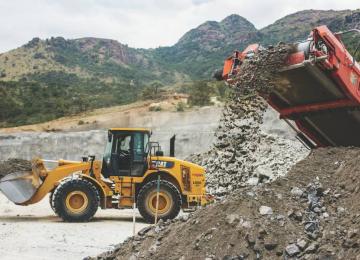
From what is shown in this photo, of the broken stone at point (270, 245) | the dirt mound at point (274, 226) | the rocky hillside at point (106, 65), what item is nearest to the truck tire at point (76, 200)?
the dirt mound at point (274, 226)

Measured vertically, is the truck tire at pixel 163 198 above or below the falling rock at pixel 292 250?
below

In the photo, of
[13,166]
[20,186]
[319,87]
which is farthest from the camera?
[13,166]

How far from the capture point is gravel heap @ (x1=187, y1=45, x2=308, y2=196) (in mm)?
9328

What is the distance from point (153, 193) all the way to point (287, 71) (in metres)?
5.84

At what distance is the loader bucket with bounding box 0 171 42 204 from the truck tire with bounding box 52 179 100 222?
745 mm

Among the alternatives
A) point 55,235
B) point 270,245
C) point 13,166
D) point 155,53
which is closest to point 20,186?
point 55,235

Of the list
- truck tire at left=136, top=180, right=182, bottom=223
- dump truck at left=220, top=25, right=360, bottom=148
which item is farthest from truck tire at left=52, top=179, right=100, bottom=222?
dump truck at left=220, top=25, right=360, bottom=148

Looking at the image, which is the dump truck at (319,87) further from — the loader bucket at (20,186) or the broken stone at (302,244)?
the loader bucket at (20,186)

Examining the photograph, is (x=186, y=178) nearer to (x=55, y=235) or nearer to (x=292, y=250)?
(x=55, y=235)

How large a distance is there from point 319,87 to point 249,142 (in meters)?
9.89

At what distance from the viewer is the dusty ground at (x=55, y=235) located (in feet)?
32.8

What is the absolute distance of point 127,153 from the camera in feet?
46.8

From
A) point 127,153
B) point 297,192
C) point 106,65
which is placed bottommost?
point 297,192

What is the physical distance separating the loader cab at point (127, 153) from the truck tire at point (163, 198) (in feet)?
1.68
